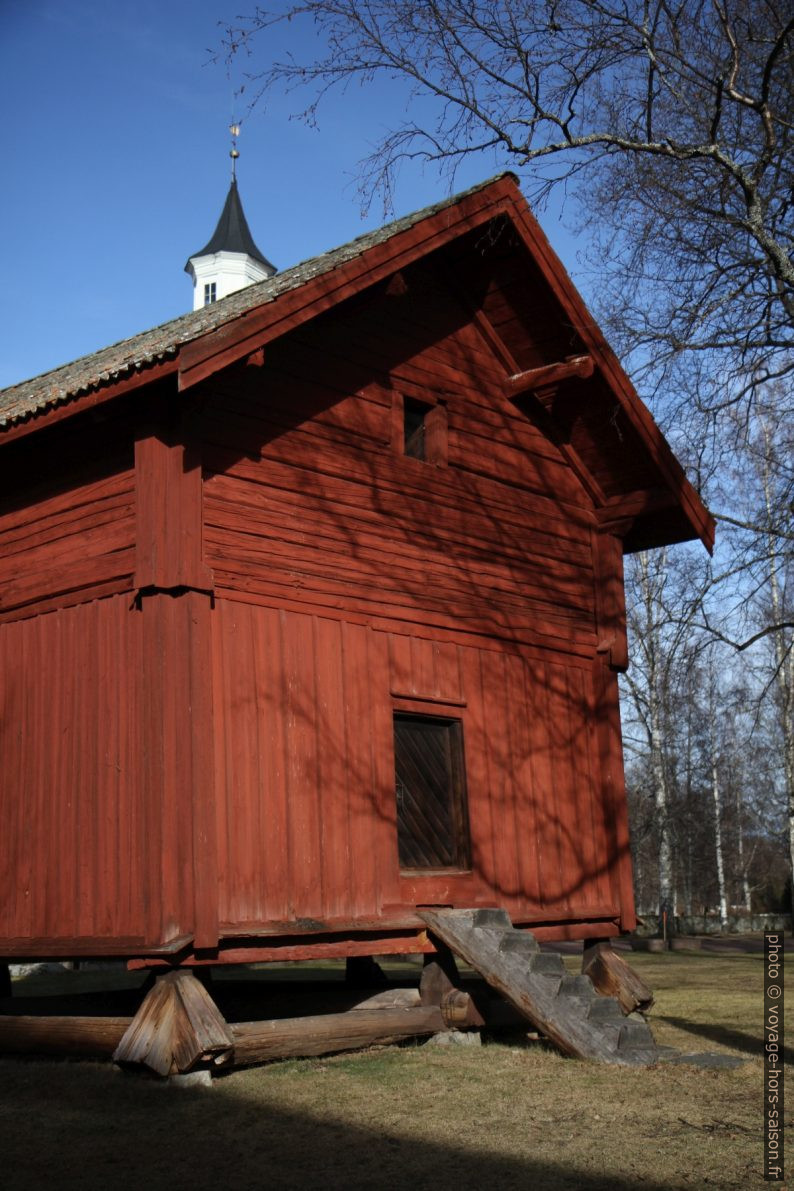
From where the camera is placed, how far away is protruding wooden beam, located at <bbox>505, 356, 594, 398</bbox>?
14.9 meters

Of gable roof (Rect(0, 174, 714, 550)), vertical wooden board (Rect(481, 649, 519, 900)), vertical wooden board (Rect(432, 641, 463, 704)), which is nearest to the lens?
gable roof (Rect(0, 174, 714, 550))

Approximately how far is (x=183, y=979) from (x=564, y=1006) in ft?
11.2

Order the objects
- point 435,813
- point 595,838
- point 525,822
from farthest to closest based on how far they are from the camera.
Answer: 1. point 595,838
2. point 525,822
3. point 435,813

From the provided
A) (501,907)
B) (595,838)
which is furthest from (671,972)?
(501,907)

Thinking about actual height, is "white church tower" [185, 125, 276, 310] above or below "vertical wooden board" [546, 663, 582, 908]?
above

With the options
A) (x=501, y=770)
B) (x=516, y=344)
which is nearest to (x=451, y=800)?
(x=501, y=770)

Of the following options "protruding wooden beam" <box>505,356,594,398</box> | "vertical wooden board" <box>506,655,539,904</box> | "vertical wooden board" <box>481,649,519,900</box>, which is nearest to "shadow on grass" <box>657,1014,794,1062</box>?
"vertical wooden board" <box>506,655,539,904</box>

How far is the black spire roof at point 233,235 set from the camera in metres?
61.6

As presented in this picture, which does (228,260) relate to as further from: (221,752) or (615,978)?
(221,752)

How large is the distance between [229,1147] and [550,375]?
951 centimetres

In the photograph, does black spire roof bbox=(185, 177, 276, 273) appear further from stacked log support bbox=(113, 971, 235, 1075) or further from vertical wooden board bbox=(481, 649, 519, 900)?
stacked log support bbox=(113, 971, 235, 1075)

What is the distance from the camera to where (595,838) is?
601 inches

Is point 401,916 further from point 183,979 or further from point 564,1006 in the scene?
point 183,979

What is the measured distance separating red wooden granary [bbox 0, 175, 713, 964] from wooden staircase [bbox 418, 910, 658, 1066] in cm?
57
